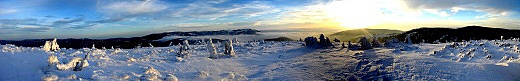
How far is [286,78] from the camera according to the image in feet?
57.4

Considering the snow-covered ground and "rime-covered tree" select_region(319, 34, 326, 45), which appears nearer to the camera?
the snow-covered ground

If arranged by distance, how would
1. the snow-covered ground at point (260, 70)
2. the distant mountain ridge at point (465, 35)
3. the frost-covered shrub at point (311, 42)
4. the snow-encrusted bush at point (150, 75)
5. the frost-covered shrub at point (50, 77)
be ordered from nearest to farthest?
the frost-covered shrub at point (50, 77)
the snow-covered ground at point (260, 70)
the snow-encrusted bush at point (150, 75)
the frost-covered shrub at point (311, 42)
the distant mountain ridge at point (465, 35)

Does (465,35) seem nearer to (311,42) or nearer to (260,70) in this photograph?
(311,42)

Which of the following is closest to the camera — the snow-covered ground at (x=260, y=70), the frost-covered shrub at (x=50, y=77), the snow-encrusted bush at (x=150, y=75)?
the frost-covered shrub at (x=50, y=77)

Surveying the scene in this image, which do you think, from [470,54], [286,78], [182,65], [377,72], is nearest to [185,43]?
[182,65]

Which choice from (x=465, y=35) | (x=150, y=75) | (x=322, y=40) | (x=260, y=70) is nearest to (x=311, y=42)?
(x=322, y=40)

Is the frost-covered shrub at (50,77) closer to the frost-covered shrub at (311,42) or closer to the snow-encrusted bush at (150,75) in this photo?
the snow-encrusted bush at (150,75)

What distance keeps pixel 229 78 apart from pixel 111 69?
5276mm

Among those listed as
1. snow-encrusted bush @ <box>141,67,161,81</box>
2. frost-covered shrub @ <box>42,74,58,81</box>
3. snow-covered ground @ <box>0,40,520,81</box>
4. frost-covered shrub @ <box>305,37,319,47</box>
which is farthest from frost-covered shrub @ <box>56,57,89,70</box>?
frost-covered shrub @ <box>305,37,319,47</box>

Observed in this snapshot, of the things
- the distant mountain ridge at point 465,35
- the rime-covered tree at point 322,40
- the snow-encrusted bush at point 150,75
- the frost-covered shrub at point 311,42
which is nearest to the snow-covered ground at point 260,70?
the snow-encrusted bush at point 150,75

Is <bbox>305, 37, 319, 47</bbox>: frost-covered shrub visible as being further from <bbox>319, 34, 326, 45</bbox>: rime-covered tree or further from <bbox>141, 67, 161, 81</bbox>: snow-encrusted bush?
<bbox>141, 67, 161, 81</bbox>: snow-encrusted bush

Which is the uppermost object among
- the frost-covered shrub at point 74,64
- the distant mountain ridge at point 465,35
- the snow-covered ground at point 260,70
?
the frost-covered shrub at point 74,64

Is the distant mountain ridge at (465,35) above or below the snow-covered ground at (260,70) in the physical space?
below

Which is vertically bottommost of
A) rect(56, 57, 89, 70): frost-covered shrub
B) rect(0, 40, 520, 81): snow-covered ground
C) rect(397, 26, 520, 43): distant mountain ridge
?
rect(397, 26, 520, 43): distant mountain ridge
